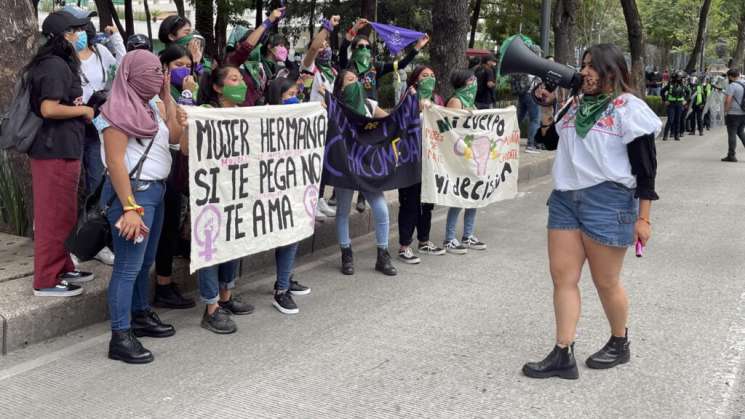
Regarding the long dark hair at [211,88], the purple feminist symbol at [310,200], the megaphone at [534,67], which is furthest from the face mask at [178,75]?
the megaphone at [534,67]

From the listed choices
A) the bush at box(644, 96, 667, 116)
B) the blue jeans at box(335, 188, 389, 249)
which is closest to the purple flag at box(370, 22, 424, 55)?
the blue jeans at box(335, 188, 389, 249)

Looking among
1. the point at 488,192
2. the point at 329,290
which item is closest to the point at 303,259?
the point at 329,290

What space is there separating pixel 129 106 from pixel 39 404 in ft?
5.09

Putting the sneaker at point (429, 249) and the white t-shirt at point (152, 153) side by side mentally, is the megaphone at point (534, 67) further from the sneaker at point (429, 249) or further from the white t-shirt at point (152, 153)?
the sneaker at point (429, 249)

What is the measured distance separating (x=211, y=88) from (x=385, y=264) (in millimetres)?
2188

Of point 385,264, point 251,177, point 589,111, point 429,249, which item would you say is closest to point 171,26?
point 251,177

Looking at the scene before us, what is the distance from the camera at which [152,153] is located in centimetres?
431

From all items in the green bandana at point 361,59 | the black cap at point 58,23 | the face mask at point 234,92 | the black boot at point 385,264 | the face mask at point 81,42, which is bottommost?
the black boot at point 385,264

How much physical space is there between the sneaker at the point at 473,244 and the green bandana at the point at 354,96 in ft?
5.68

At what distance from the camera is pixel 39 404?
3793mm

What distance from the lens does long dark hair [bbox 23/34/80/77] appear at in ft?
15.6

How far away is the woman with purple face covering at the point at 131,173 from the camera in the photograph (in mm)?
4082

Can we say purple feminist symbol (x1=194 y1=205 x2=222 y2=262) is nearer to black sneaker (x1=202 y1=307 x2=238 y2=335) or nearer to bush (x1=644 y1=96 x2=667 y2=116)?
black sneaker (x1=202 y1=307 x2=238 y2=335)

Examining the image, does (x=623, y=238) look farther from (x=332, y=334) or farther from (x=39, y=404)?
(x=39, y=404)
